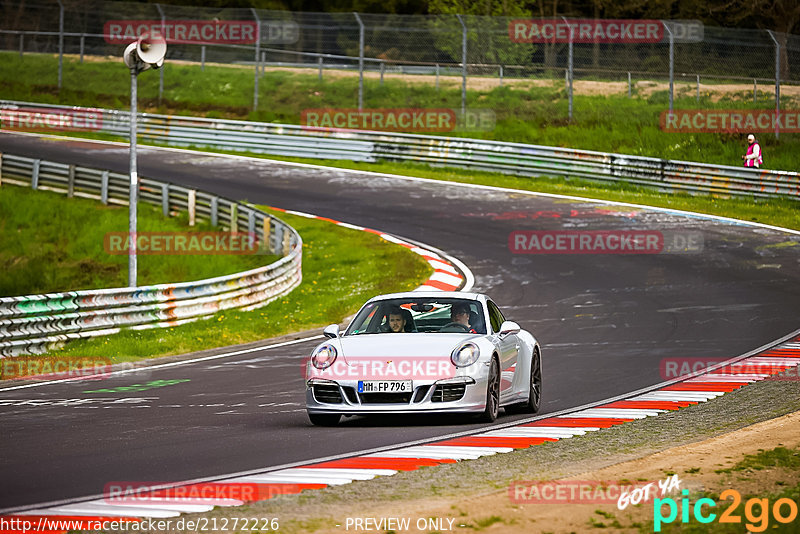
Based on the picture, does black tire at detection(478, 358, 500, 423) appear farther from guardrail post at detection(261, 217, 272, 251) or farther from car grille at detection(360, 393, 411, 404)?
guardrail post at detection(261, 217, 272, 251)

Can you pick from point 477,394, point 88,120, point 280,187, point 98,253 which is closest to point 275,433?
point 477,394

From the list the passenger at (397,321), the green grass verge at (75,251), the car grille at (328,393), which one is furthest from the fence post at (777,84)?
the car grille at (328,393)

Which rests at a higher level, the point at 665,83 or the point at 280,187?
the point at 665,83

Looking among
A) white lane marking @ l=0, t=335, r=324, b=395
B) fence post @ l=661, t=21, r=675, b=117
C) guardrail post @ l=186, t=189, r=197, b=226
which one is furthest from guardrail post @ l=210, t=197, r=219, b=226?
fence post @ l=661, t=21, r=675, b=117

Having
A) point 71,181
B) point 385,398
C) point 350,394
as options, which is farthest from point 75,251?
point 385,398

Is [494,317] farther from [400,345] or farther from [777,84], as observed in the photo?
[777,84]

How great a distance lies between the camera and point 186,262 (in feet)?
94.4

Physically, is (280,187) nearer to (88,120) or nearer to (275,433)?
(88,120)

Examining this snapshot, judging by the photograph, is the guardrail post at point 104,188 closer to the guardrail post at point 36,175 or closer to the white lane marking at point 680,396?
the guardrail post at point 36,175

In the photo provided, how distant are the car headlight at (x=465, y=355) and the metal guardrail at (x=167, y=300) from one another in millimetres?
8414

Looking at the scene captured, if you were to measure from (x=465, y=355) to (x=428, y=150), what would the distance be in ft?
90.9

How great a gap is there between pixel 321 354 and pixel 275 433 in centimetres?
87

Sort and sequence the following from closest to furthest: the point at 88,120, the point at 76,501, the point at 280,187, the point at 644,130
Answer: the point at 76,501
the point at 280,187
the point at 644,130
the point at 88,120

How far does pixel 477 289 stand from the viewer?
21234 millimetres
